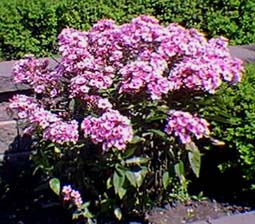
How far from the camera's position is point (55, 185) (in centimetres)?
389

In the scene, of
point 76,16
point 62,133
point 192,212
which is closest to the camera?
point 62,133

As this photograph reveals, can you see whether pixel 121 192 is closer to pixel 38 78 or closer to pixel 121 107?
pixel 121 107

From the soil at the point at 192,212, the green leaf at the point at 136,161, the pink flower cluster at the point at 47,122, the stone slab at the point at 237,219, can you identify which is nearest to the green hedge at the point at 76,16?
the pink flower cluster at the point at 47,122

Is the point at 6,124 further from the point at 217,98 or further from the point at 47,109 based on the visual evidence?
the point at 217,98

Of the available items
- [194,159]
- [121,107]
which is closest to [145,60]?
[121,107]

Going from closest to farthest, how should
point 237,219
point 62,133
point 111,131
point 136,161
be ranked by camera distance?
point 111,131 → point 62,133 → point 136,161 → point 237,219

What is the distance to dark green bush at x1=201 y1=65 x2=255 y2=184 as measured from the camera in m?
4.24

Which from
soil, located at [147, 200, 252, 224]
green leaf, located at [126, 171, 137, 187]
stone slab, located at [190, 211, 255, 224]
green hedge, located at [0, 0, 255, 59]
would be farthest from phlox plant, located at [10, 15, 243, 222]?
green hedge, located at [0, 0, 255, 59]

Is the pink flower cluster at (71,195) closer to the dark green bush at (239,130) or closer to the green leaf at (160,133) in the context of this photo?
the green leaf at (160,133)

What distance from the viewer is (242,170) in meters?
4.30

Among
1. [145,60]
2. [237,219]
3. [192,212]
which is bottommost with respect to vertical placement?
[192,212]

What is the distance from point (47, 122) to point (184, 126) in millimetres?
A: 615

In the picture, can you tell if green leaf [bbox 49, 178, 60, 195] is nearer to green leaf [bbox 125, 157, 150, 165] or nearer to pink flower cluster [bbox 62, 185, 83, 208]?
pink flower cluster [bbox 62, 185, 83, 208]

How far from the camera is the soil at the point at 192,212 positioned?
4.20 meters
